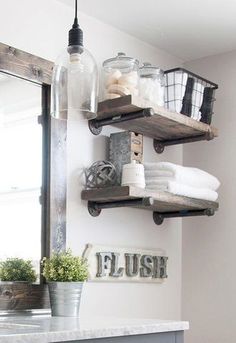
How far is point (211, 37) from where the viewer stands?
2.97m

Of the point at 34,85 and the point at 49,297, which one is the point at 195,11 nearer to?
the point at 34,85

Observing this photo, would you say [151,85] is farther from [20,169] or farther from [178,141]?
[20,169]

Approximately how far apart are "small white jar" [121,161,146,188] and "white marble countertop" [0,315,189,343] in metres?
0.63

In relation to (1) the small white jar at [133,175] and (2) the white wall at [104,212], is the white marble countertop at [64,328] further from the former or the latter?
(1) the small white jar at [133,175]

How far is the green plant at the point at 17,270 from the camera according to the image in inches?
89.0

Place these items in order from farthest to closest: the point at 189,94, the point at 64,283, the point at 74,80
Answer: the point at 189,94 → the point at 64,283 → the point at 74,80

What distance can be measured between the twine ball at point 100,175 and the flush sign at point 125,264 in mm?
265

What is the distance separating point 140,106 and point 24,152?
1.66 feet

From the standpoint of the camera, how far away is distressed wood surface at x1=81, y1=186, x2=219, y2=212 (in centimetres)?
247

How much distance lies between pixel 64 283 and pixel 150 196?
1.76ft

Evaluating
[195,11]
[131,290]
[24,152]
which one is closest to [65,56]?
[24,152]

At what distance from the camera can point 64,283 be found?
2.23 m

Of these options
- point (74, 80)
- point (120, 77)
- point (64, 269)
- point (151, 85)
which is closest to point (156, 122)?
point (151, 85)

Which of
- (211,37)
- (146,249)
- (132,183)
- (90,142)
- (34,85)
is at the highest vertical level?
(211,37)
